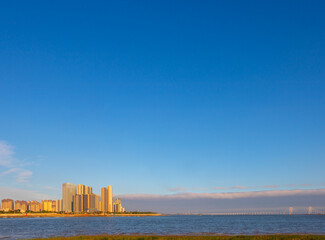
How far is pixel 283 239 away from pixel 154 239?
1993cm

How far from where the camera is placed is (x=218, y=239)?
1863 inches

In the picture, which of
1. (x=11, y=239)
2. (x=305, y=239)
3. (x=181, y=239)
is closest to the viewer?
(x=305, y=239)

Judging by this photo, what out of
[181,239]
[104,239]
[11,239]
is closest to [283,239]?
[181,239]

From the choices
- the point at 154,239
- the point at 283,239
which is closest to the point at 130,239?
the point at 154,239

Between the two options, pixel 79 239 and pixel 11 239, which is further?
pixel 11 239

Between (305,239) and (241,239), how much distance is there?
9.20 meters

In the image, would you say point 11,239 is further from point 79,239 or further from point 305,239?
point 305,239

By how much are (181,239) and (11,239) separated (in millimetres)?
36209

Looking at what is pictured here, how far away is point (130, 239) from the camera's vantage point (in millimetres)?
49469

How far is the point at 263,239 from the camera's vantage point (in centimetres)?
4697

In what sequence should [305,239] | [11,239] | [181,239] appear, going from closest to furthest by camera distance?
[305,239] → [181,239] → [11,239]

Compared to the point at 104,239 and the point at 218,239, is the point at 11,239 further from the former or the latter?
the point at 218,239

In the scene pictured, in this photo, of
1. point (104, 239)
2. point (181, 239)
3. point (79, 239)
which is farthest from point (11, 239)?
point (181, 239)

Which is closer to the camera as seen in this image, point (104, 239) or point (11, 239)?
point (104, 239)
